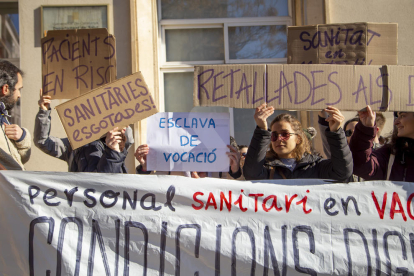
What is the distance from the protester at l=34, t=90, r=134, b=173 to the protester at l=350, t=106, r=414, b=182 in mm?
1556

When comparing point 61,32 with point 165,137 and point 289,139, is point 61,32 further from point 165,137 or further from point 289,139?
point 289,139

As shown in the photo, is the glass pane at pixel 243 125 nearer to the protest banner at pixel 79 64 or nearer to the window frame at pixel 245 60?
the window frame at pixel 245 60

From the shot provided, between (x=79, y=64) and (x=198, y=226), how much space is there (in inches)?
58.2

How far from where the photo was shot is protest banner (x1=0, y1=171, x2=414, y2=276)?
2607 mm

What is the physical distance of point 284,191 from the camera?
2783 millimetres

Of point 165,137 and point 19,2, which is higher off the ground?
point 19,2

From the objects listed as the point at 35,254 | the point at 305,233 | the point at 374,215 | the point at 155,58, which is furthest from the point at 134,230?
the point at 155,58

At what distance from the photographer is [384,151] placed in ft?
10.1

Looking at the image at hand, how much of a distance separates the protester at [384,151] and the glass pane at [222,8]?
3289 mm

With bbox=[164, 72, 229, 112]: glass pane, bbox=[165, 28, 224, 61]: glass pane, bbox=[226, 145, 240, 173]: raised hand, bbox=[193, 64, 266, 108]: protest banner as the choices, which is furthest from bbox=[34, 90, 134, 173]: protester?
bbox=[165, 28, 224, 61]: glass pane

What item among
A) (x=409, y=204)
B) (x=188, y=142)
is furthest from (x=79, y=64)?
(x=409, y=204)

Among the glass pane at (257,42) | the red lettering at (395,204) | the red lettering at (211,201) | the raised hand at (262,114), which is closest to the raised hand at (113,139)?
the red lettering at (211,201)

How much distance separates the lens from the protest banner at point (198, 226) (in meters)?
2.61

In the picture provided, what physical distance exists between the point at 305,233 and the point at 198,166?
Answer: 865 millimetres
